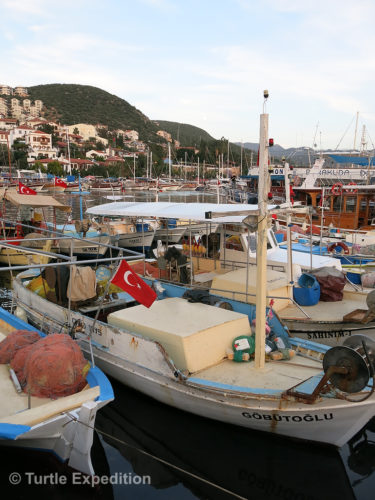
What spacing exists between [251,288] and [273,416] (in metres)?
3.79

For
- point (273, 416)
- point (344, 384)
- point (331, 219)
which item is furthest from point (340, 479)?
point (331, 219)

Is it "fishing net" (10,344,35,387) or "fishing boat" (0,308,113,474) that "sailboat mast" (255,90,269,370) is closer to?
"fishing boat" (0,308,113,474)

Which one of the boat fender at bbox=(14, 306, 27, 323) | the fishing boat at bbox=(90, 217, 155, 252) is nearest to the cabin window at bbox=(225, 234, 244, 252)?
the boat fender at bbox=(14, 306, 27, 323)

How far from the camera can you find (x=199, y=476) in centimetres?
626

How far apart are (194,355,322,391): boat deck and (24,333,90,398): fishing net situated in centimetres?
215

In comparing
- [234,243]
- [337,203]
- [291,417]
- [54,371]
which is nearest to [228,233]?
[234,243]

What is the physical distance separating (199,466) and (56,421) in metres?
2.59

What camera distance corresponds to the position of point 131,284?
22.5 ft

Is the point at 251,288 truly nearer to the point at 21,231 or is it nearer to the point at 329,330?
the point at 329,330

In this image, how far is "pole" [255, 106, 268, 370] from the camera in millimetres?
6207

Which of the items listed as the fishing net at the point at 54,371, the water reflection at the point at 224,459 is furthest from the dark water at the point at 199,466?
the fishing net at the point at 54,371

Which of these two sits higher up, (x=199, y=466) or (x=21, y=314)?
(x=21, y=314)

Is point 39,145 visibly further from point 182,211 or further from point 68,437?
point 68,437

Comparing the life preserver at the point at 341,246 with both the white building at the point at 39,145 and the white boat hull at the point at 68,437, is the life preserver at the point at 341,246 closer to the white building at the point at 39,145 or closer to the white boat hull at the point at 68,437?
the white boat hull at the point at 68,437
